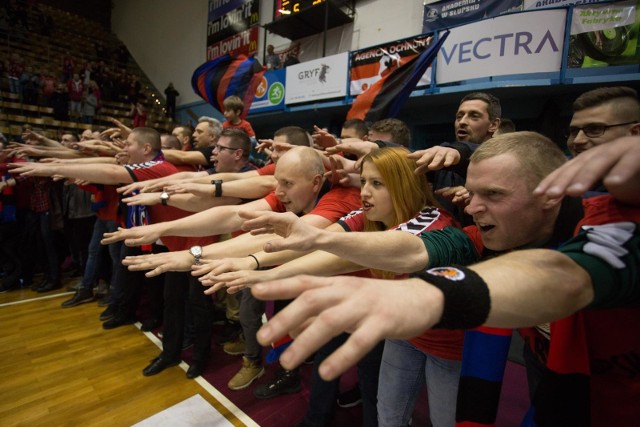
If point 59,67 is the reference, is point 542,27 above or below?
below

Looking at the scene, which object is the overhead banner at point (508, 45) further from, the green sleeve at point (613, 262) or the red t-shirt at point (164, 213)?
the green sleeve at point (613, 262)

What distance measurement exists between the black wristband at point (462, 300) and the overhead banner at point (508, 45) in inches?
199

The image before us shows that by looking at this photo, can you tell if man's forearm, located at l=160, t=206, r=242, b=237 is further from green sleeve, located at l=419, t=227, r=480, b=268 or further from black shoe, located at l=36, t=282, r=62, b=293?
black shoe, located at l=36, t=282, r=62, b=293

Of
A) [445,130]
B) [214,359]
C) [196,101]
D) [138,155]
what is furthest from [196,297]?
[196,101]

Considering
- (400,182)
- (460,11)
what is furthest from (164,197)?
(460,11)

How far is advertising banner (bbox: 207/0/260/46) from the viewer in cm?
1023

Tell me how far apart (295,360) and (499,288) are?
1.37 ft

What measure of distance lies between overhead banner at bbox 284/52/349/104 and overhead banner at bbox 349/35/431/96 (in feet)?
0.82

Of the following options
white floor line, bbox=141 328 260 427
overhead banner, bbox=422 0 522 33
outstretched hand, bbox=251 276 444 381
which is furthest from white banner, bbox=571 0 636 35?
white floor line, bbox=141 328 260 427

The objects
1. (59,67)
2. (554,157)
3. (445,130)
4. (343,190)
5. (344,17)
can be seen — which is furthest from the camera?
(59,67)

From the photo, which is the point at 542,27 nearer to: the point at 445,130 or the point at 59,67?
the point at 445,130

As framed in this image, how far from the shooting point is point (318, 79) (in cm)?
683

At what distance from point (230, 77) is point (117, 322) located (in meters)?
3.79

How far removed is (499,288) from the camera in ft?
2.10
